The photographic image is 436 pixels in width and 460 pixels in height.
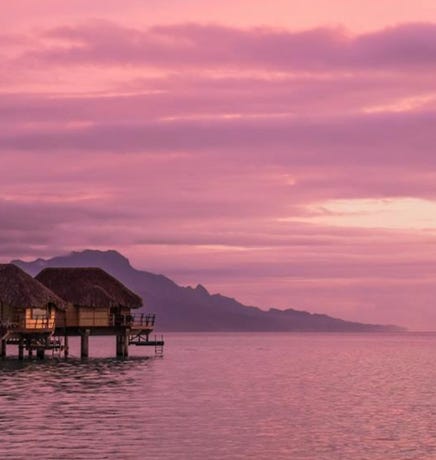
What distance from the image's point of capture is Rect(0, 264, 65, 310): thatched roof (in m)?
95.4

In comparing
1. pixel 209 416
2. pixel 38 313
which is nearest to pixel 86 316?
pixel 38 313

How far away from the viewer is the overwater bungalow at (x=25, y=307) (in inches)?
3757

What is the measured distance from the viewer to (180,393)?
67.3 metres

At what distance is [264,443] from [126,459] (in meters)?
6.73

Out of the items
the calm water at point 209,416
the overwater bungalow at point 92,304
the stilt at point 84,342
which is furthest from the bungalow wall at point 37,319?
the calm water at point 209,416

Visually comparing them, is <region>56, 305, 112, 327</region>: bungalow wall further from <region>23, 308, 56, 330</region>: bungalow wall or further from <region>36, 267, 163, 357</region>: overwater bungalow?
<region>23, 308, 56, 330</region>: bungalow wall

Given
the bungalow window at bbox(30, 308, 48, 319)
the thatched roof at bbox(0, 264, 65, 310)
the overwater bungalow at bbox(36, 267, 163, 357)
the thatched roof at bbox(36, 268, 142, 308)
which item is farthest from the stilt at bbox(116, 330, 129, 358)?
the thatched roof at bbox(0, 264, 65, 310)

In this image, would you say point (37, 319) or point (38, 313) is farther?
point (38, 313)

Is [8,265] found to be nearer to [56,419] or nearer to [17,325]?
[17,325]

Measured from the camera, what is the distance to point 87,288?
104500mm

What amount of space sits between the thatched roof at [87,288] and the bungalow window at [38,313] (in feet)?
16.1

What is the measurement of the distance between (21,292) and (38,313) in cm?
275

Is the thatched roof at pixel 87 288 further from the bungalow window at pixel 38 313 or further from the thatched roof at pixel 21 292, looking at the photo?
the bungalow window at pixel 38 313

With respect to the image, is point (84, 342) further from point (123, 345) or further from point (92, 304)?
point (92, 304)
